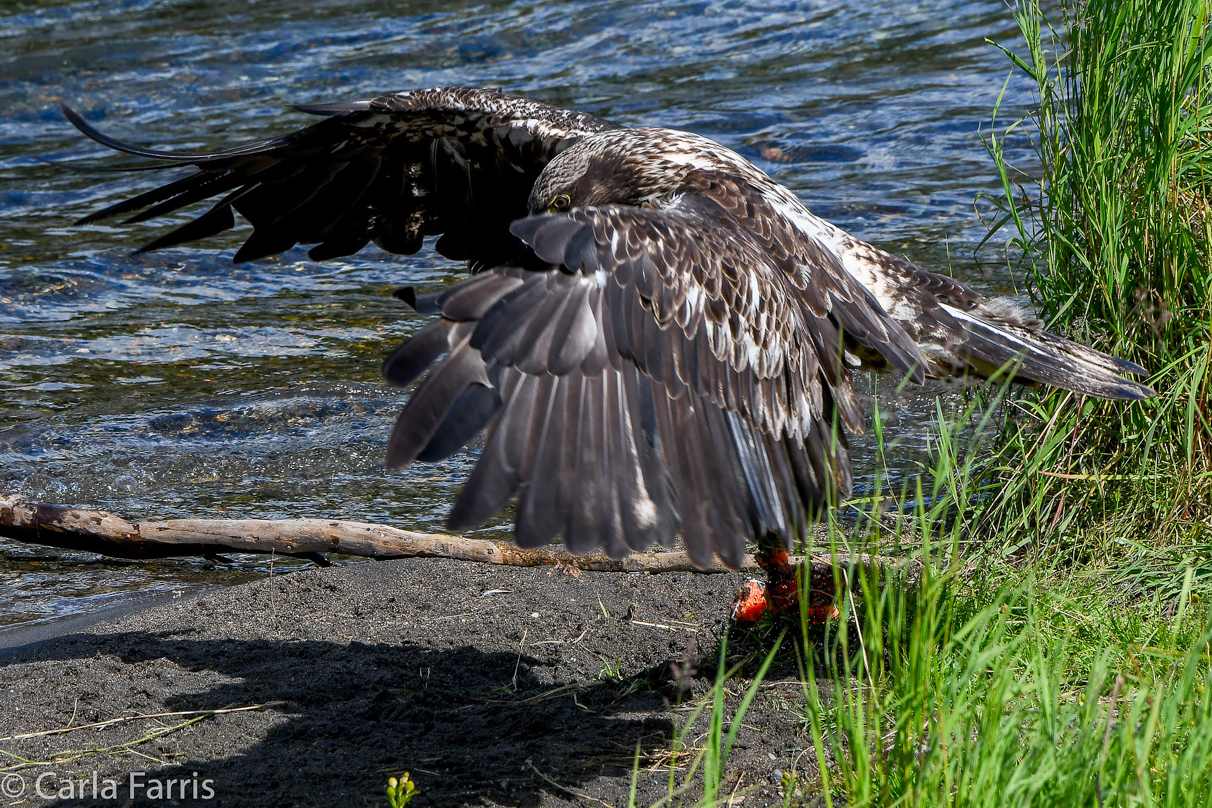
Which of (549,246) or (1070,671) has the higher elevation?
(549,246)

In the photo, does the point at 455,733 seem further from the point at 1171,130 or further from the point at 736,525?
the point at 1171,130

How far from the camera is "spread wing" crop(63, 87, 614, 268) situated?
193 inches

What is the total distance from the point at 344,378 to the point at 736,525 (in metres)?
4.50

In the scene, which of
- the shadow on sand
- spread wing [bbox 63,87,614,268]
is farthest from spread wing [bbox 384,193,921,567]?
spread wing [bbox 63,87,614,268]

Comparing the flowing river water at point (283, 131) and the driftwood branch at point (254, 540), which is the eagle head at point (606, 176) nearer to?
the driftwood branch at point (254, 540)

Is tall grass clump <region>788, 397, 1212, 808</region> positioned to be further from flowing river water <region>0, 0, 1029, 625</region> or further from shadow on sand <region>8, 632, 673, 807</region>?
flowing river water <region>0, 0, 1029, 625</region>

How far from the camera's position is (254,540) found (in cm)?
446

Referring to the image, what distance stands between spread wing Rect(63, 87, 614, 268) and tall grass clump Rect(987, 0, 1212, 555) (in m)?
1.85

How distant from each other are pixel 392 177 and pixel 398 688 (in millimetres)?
2388

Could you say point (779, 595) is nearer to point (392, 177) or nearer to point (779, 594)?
point (779, 594)

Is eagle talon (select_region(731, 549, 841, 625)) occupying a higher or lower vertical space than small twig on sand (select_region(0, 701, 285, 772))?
higher

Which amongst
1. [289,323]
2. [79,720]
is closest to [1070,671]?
[79,720]

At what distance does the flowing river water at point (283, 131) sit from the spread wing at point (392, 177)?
1.01 m

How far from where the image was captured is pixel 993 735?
2.29 meters
